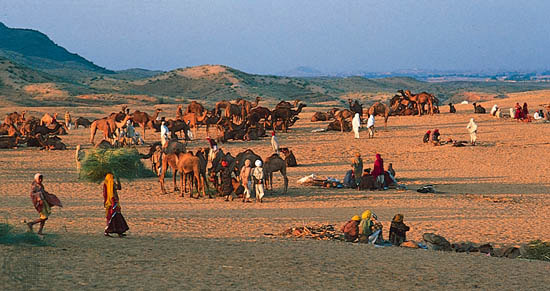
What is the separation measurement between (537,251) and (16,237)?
29.9ft

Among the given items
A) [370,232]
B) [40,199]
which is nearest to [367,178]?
[370,232]

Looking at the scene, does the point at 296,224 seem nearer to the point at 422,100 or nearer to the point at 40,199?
the point at 40,199

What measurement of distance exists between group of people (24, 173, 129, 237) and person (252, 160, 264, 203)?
17.1 feet

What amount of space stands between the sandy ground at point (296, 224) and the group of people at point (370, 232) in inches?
22.8

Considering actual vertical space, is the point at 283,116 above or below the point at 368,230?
above

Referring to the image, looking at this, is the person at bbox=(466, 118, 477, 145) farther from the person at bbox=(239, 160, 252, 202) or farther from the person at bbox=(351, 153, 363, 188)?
the person at bbox=(239, 160, 252, 202)

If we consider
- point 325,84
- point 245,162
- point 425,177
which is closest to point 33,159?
point 245,162

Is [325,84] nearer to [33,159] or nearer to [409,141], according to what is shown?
[409,141]

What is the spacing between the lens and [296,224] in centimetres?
1520

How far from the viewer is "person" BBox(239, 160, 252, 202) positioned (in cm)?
1719

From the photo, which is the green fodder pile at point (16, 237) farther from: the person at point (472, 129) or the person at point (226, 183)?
the person at point (472, 129)

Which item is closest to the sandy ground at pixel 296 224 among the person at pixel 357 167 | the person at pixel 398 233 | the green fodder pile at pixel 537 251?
the person at pixel 357 167

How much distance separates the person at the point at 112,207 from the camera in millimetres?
11797

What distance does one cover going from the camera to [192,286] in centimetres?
909
